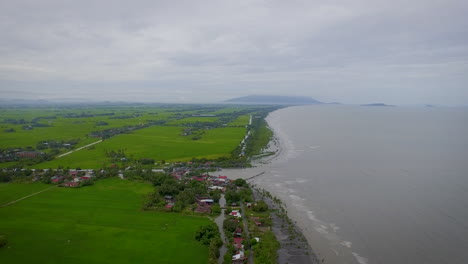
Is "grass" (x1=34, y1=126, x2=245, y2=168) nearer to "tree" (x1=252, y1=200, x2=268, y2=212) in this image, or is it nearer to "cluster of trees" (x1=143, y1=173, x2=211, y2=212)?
"cluster of trees" (x1=143, y1=173, x2=211, y2=212)

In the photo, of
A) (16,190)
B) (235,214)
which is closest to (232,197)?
(235,214)

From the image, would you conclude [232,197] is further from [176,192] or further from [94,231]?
[94,231]

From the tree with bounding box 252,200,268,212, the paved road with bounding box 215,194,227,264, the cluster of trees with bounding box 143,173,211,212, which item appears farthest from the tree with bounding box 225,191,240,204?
the tree with bounding box 252,200,268,212

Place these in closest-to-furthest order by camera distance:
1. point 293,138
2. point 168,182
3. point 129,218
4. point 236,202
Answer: point 129,218 < point 236,202 < point 168,182 < point 293,138

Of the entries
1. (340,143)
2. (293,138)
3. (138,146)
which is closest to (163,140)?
(138,146)

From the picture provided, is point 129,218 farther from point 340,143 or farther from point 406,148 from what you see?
point 406,148

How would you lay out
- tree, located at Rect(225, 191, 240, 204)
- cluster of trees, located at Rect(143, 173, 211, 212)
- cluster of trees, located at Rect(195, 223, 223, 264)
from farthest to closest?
1. tree, located at Rect(225, 191, 240, 204)
2. cluster of trees, located at Rect(143, 173, 211, 212)
3. cluster of trees, located at Rect(195, 223, 223, 264)
